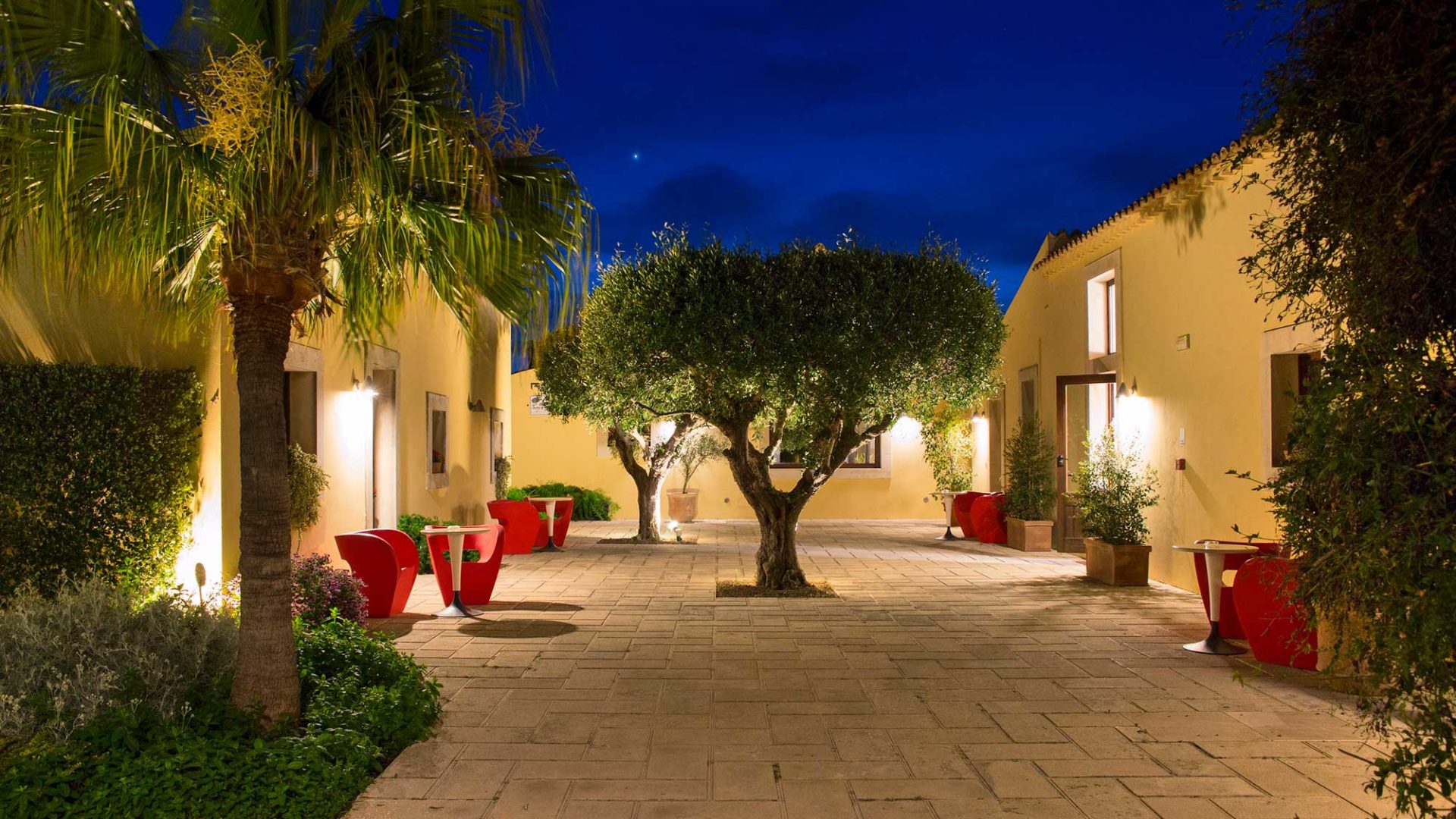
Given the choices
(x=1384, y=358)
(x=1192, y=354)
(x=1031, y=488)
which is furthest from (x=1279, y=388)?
(x=1384, y=358)

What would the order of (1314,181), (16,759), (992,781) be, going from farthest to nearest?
(992,781) < (16,759) < (1314,181)

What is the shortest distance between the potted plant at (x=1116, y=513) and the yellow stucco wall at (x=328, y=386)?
19.0 ft

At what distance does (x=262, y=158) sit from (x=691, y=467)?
1411 cm

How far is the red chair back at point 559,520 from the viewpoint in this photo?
1367cm

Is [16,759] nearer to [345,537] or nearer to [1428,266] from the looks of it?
[345,537]

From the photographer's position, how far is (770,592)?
9320 millimetres

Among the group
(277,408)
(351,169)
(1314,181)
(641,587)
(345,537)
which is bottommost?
(641,587)

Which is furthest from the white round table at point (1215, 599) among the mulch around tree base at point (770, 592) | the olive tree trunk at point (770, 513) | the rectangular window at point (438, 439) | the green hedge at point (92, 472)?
the rectangular window at point (438, 439)

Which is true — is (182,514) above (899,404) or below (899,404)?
below

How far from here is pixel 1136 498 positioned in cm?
964

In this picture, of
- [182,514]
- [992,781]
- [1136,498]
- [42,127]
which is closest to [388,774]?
[992,781]

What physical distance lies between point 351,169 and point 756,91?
31701 millimetres

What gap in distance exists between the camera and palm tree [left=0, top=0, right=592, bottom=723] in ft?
12.3

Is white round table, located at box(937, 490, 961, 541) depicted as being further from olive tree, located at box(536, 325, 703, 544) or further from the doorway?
olive tree, located at box(536, 325, 703, 544)
